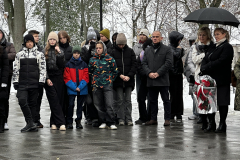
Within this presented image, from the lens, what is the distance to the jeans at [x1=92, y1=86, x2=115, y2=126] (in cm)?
972

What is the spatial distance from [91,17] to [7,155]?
41439mm

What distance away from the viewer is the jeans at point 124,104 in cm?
1037

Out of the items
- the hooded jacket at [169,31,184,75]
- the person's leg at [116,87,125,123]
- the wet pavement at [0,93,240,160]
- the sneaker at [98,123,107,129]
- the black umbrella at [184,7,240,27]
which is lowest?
the wet pavement at [0,93,240,160]

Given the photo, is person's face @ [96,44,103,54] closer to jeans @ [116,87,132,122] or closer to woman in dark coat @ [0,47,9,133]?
jeans @ [116,87,132,122]

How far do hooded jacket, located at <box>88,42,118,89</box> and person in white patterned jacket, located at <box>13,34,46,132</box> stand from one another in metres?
1.16

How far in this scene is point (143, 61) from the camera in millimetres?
10375

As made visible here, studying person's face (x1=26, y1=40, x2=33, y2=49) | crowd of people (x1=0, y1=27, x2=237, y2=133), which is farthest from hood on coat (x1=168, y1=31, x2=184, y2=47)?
person's face (x1=26, y1=40, x2=33, y2=49)

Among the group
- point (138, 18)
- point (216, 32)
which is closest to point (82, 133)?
point (216, 32)

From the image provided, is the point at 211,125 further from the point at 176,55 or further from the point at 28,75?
the point at 28,75

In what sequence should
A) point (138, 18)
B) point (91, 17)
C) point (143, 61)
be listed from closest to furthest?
point (143, 61)
point (138, 18)
point (91, 17)

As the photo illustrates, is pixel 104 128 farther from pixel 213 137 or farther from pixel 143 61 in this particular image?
pixel 213 137

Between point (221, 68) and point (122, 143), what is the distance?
2.71m

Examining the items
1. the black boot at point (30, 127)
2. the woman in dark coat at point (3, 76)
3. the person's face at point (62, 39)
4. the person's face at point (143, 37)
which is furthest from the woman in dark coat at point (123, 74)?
the woman in dark coat at point (3, 76)

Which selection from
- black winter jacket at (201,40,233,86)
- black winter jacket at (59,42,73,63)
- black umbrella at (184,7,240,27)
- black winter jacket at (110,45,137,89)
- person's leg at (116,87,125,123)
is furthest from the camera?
person's leg at (116,87,125,123)
